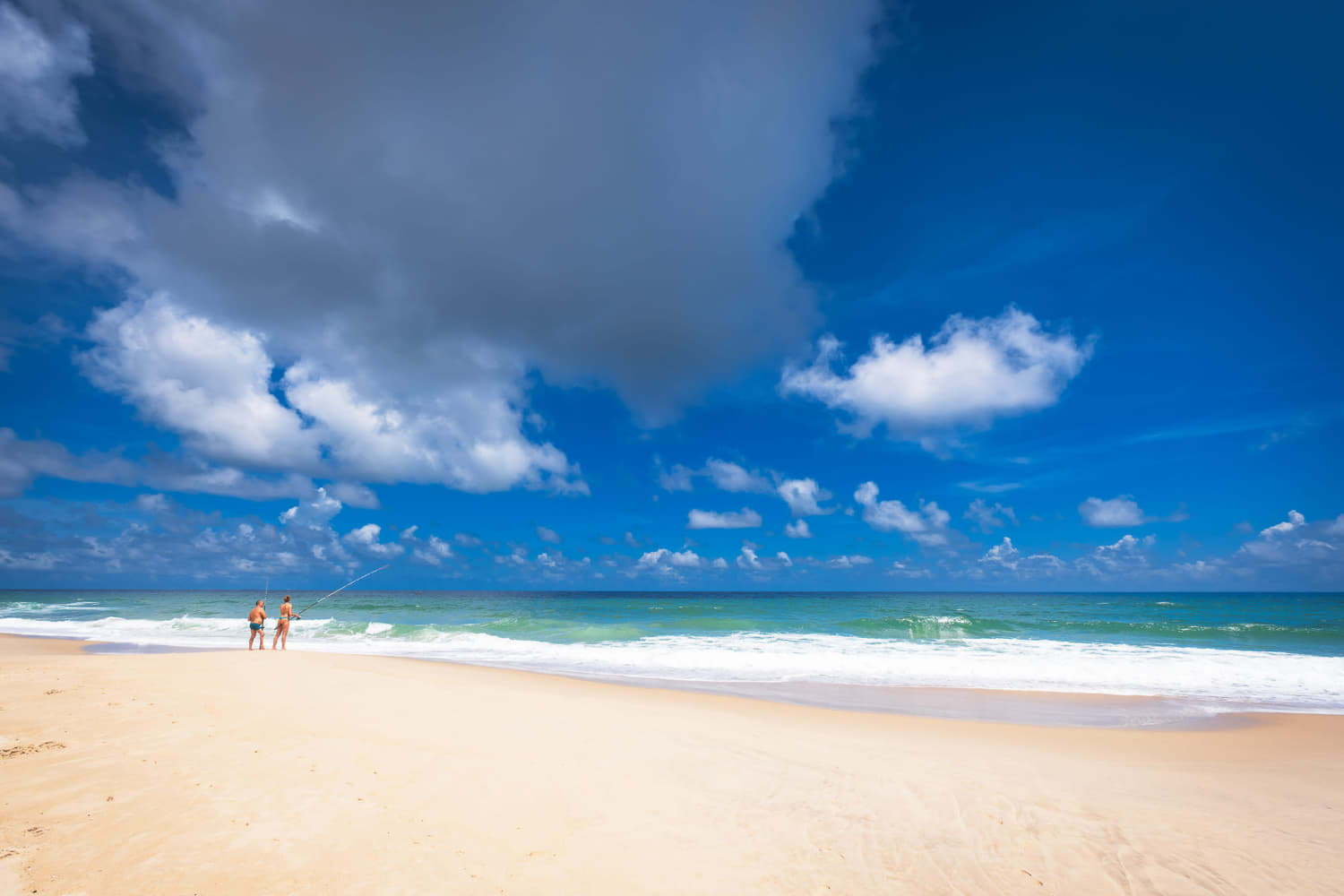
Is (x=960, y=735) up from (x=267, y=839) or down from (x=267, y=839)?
down

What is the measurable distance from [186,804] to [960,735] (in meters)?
8.91

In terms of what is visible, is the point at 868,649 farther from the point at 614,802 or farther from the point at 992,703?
the point at 614,802

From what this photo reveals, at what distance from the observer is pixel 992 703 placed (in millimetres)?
11305

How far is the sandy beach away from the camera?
3.88 m

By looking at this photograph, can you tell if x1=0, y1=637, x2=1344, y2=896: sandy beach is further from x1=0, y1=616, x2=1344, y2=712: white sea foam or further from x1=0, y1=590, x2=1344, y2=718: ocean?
x1=0, y1=616, x2=1344, y2=712: white sea foam

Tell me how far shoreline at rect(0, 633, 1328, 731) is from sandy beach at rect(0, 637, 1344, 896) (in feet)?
3.13

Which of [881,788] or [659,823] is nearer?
[659,823]

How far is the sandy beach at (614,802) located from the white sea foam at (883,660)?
493 cm

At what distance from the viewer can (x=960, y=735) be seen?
8531 mm

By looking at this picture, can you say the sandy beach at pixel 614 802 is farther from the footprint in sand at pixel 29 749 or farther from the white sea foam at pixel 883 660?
the white sea foam at pixel 883 660

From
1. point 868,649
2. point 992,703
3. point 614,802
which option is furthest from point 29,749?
point 868,649

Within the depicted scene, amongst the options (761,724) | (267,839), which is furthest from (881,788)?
(267,839)

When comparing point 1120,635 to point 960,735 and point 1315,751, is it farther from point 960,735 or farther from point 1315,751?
point 960,735

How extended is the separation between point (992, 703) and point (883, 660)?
19.8 ft
